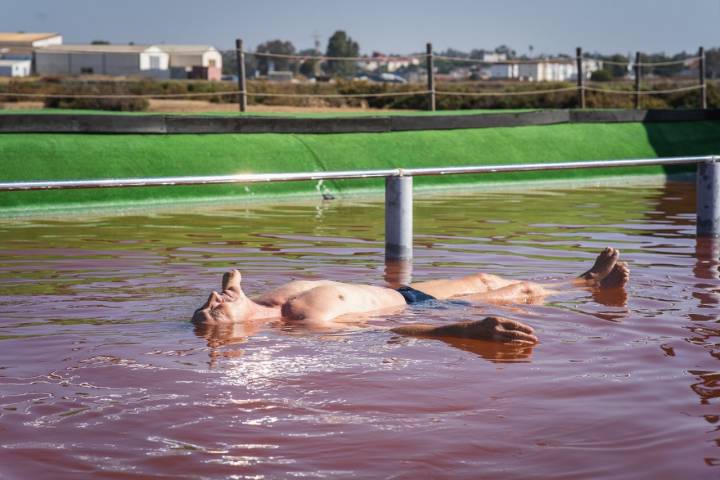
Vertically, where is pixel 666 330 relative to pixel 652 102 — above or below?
below

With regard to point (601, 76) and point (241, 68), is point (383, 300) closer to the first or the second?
point (241, 68)

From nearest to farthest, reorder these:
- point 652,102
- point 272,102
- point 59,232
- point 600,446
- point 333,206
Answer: point 600,446 → point 59,232 → point 333,206 → point 652,102 → point 272,102

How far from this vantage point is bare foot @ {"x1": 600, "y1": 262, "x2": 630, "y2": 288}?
25.5 ft

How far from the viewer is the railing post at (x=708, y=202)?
10461 millimetres

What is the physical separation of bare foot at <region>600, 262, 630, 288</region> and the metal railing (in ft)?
5.74

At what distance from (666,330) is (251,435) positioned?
9.91 ft

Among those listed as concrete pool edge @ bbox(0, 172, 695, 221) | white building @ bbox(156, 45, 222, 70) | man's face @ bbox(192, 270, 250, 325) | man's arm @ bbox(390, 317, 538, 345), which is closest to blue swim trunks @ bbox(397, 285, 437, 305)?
man's arm @ bbox(390, 317, 538, 345)

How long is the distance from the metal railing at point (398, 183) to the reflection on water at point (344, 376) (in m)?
0.34

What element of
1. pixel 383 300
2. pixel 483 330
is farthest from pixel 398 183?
pixel 483 330

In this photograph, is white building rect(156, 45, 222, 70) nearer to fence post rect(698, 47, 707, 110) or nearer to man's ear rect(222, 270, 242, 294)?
fence post rect(698, 47, 707, 110)

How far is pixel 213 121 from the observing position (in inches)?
616

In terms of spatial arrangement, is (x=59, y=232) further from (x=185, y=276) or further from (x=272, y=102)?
Answer: (x=272, y=102)

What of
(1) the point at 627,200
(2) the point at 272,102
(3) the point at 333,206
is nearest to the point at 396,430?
(3) the point at 333,206

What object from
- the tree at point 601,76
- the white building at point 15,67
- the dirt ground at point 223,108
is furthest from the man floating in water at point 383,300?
the white building at point 15,67
